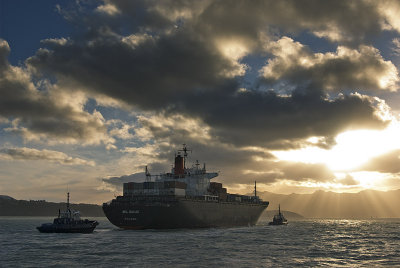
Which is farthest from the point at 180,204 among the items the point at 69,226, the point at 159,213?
the point at 69,226

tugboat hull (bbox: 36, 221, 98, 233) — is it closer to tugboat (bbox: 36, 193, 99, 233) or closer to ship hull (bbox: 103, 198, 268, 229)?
tugboat (bbox: 36, 193, 99, 233)

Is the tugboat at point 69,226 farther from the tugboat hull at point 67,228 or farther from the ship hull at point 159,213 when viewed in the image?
the ship hull at point 159,213

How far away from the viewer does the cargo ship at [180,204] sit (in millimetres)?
82250

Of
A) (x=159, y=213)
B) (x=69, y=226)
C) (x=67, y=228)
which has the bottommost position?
(x=67, y=228)

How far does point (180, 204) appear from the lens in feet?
275

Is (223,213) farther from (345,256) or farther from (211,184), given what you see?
(345,256)

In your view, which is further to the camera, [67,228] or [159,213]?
[159,213]

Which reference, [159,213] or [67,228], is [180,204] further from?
[67,228]

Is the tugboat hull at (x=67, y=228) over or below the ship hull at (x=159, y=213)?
below

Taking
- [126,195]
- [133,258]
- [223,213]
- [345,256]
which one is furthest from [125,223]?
[345,256]

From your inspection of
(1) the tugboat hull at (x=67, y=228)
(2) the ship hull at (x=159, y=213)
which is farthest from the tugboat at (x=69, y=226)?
(2) the ship hull at (x=159, y=213)

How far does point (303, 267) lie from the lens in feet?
129

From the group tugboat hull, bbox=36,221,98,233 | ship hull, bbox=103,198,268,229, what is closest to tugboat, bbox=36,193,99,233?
tugboat hull, bbox=36,221,98,233

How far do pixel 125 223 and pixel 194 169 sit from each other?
3165cm
